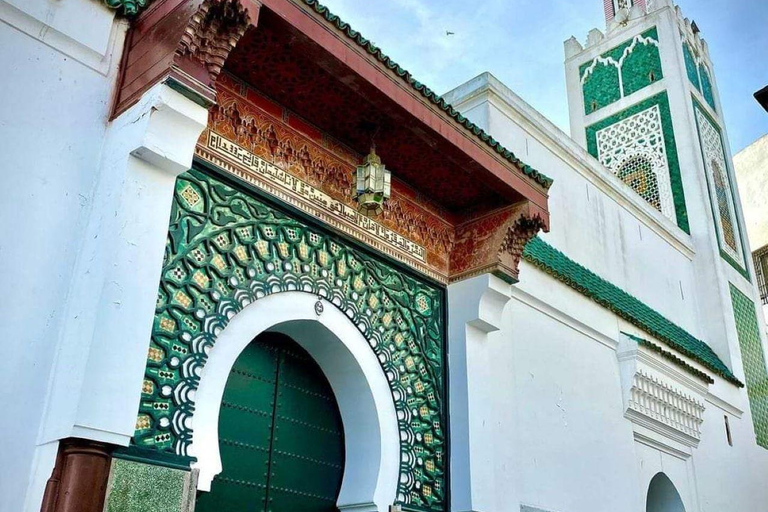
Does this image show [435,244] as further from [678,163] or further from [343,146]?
[678,163]

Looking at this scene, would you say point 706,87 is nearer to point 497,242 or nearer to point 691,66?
point 691,66

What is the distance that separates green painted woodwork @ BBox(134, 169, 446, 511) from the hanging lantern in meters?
0.27

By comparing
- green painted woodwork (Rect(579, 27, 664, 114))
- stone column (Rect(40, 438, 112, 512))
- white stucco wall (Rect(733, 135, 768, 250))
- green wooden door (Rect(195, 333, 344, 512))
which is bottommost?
stone column (Rect(40, 438, 112, 512))

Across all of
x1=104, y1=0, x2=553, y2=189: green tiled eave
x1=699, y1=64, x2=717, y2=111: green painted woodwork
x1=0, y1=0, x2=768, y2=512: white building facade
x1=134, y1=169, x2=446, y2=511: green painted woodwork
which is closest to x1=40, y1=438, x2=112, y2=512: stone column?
x1=0, y1=0, x2=768, y2=512: white building facade

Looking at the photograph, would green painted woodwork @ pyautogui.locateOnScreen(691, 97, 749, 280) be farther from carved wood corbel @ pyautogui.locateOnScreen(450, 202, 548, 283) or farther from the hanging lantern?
the hanging lantern

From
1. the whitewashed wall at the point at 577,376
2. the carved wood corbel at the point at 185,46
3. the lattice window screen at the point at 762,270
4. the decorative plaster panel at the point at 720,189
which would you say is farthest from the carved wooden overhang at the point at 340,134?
the lattice window screen at the point at 762,270

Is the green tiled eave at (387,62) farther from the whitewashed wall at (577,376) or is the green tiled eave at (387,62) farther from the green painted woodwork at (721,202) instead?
the green painted woodwork at (721,202)

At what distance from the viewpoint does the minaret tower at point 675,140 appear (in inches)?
351

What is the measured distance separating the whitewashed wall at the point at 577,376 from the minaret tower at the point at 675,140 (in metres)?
0.33

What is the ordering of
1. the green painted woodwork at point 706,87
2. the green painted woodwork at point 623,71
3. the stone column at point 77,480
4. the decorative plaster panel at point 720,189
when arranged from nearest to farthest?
the stone column at point 77,480
the decorative plaster panel at point 720,189
the green painted woodwork at point 623,71
the green painted woodwork at point 706,87

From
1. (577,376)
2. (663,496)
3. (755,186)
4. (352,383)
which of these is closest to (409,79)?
(352,383)

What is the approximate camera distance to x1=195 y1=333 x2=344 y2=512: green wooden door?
3.67m

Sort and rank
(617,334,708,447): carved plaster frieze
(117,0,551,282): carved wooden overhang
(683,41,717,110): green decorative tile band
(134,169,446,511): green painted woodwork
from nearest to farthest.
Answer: (134,169,446,511): green painted woodwork, (117,0,551,282): carved wooden overhang, (617,334,708,447): carved plaster frieze, (683,41,717,110): green decorative tile band

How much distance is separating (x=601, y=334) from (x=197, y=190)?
13.1ft
